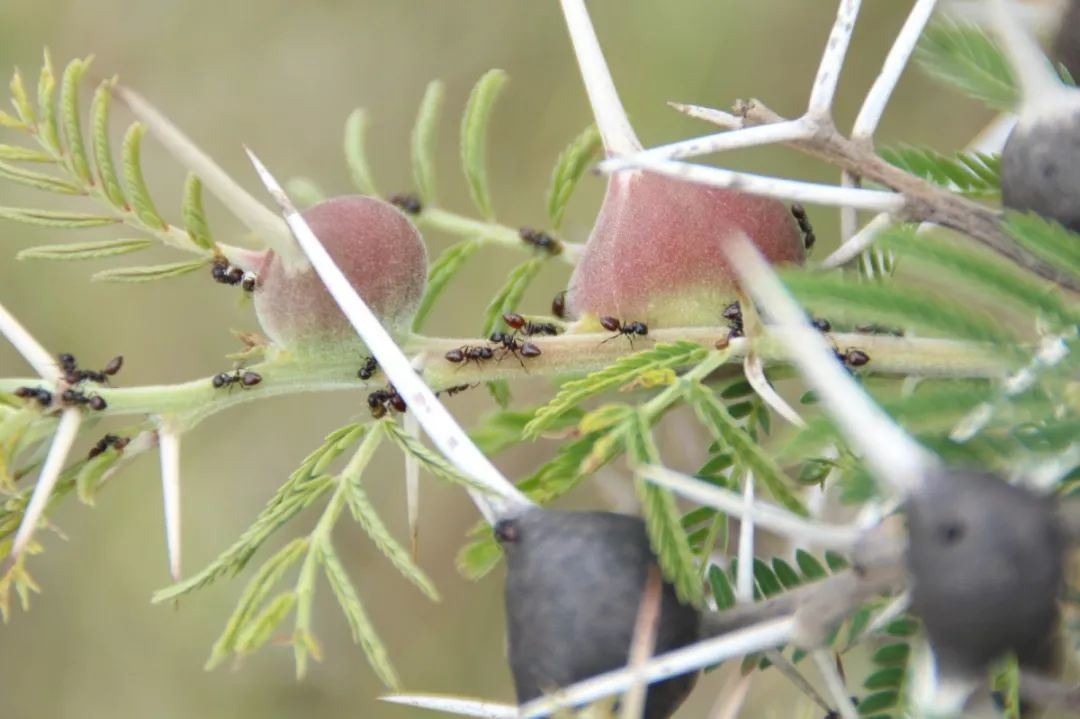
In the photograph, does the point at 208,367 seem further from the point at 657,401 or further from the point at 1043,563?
the point at 1043,563

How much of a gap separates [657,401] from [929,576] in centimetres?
41

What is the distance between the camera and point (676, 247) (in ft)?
3.66

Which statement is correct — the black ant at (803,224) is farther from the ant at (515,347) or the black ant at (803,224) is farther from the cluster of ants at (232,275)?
the cluster of ants at (232,275)

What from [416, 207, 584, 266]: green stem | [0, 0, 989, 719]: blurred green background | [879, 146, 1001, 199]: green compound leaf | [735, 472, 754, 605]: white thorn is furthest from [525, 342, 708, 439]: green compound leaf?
[0, 0, 989, 719]: blurred green background

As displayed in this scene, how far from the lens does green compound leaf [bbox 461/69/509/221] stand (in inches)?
57.2

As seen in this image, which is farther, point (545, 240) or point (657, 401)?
point (545, 240)

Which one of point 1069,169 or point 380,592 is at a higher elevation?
point 1069,169

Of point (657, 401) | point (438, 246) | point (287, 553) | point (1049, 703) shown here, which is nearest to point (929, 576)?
point (1049, 703)

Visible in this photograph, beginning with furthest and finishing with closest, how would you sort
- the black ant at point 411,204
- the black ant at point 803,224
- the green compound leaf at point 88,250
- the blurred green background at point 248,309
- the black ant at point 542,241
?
1. the blurred green background at point 248,309
2. the black ant at point 411,204
3. the black ant at point 542,241
4. the black ant at point 803,224
5. the green compound leaf at point 88,250

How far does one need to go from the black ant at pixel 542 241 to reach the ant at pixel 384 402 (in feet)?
1.12

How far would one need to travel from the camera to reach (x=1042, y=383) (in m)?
0.79

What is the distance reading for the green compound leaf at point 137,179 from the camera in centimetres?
114

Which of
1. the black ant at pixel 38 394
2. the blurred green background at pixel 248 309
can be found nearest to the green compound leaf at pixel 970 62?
the black ant at pixel 38 394

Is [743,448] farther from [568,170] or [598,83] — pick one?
[568,170]
